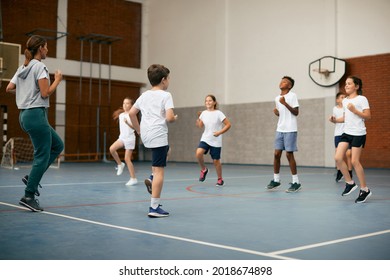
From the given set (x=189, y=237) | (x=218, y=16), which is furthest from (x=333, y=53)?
(x=189, y=237)

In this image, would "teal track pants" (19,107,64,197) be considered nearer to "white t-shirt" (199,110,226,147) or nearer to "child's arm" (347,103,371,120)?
"child's arm" (347,103,371,120)

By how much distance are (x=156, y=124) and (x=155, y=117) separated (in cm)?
8

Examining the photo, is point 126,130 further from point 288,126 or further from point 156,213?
point 156,213

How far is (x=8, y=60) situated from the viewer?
15.5 m

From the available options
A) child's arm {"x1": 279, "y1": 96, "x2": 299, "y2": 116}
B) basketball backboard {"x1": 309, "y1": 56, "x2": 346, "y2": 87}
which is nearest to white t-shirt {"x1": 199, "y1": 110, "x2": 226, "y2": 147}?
child's arm {"x1": 279, "y1": 96, "x2": 299, "y2": 116}

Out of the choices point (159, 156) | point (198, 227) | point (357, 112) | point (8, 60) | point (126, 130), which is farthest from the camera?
point (8, 60)

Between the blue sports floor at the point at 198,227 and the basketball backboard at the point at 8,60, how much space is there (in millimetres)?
Answer: 9040

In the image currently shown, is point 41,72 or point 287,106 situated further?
point 287,106

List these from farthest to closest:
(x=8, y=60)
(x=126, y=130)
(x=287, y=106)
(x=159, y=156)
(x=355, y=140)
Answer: (x=8, y=60) < (x=126, y=130) < (x=287, y=106) < (x=355, y=140) < (x=159, y=156)

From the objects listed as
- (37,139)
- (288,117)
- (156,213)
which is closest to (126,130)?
(288,117)

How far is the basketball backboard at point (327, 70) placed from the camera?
15.3 metres

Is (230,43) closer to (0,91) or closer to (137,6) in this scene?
(137,6)

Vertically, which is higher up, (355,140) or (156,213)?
(355,140)

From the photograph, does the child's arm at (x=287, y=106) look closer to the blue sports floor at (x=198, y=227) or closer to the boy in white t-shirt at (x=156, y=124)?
the blue sports floor at (x=198, y=227)
